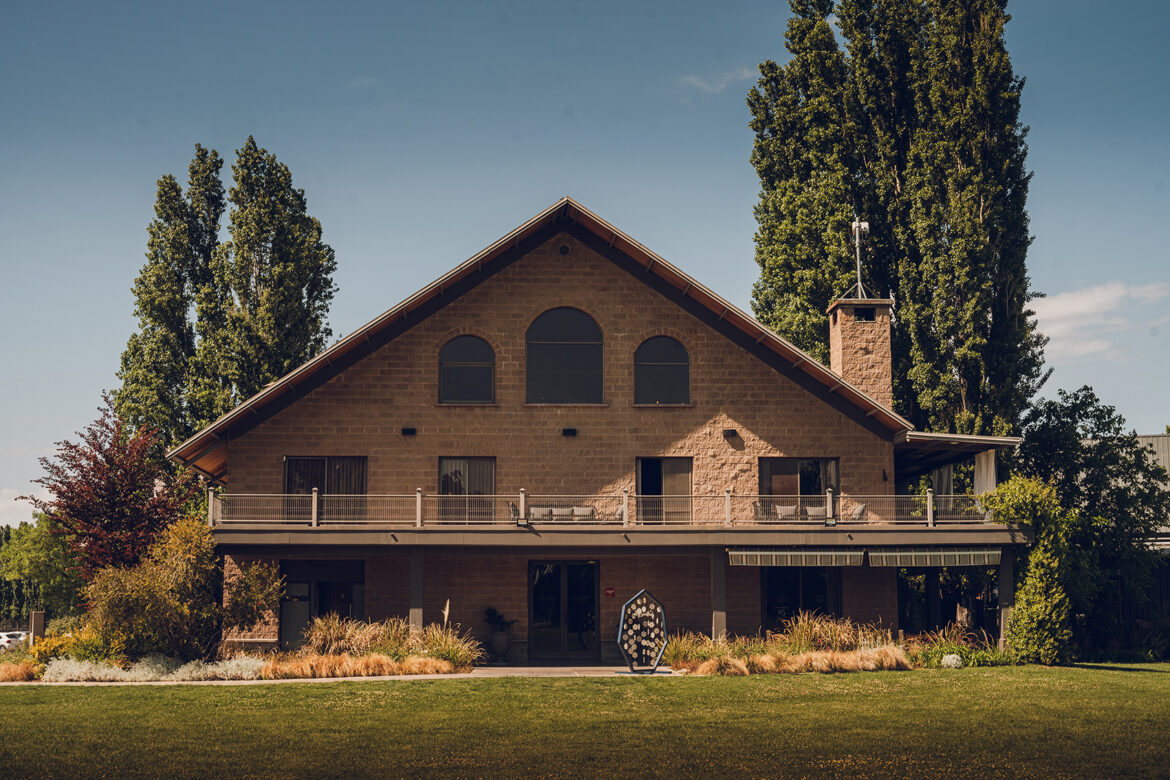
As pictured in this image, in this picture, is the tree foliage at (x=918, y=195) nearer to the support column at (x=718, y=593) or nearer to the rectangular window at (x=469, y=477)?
the support column at (x=718, y=593)

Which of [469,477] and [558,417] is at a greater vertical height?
[558,417]

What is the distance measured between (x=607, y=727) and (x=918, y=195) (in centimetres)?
2127

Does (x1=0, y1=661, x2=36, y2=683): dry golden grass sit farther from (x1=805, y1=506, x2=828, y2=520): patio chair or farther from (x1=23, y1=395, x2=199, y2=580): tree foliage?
(x1=805, y1=506, x2=828, y2=520): patio chair

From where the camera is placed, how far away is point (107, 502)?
26859 millimetres

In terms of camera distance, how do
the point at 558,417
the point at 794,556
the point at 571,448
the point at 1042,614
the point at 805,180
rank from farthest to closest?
the point at 805,180 → the point at 558,417 → the point at 571,448 → the point at 794,556 → the point at 1042,614

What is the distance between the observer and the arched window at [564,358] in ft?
84.4

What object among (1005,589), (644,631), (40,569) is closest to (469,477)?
(644,631)

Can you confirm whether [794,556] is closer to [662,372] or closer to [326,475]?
[662,372]

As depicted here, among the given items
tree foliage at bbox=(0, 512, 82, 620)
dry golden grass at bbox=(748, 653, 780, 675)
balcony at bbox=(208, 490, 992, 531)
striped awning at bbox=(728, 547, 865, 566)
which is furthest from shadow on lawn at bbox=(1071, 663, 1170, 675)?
tree foliage at bbox=(0, 512, 82, 620)

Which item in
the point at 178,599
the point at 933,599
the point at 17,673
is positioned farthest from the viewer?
the point at 933,599

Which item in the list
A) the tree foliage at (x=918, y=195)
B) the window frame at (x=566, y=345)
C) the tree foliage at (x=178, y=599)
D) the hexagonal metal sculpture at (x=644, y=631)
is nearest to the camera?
the tree foliage at (x=178, y=599)

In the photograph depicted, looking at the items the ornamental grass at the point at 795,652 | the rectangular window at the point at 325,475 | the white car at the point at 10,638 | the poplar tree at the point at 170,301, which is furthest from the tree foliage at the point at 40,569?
the ornamental grass at the point at 795,652

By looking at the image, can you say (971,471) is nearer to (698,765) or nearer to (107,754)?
(698,765)

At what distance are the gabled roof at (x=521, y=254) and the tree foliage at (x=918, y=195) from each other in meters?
6.31
